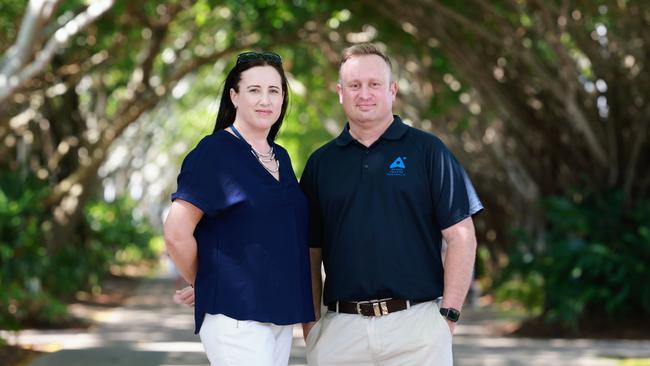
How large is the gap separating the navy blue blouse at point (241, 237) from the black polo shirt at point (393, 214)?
35cm

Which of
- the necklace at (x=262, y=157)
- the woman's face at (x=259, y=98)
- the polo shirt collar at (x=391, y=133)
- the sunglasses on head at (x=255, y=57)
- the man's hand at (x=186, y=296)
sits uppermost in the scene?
the sunglasses on head at (x=255, y=57)

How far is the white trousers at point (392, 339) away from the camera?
519cm

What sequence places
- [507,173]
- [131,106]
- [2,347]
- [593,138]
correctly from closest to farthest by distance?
[2,347], [593,138], [131,106], [507,173]

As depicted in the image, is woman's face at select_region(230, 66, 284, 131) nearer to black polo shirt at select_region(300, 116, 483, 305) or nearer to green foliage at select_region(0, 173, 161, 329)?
black polo shirt at select_region(300, 116, 483, 305)

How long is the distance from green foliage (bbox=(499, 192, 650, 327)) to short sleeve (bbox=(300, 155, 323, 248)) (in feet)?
31.6

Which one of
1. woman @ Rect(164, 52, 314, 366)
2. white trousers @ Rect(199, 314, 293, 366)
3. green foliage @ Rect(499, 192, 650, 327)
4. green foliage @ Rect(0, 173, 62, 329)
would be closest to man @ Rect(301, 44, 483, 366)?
woman @ Rect(164, 52, 314, 366)

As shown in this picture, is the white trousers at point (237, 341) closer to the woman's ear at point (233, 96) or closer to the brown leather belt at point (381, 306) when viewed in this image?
the brown leather belt at point (381, 306)

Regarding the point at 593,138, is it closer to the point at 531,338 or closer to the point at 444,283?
the point at 531,338

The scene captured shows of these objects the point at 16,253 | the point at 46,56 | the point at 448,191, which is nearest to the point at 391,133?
the point at 448,191

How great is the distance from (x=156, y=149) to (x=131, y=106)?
26.4m

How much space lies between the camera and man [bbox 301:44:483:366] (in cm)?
520

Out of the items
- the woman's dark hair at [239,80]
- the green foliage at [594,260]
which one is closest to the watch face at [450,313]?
the woman's dark hair at [239,80]

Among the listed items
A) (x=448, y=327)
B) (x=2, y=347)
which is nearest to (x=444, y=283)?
(x=448, y=327)

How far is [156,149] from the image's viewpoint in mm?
45438
